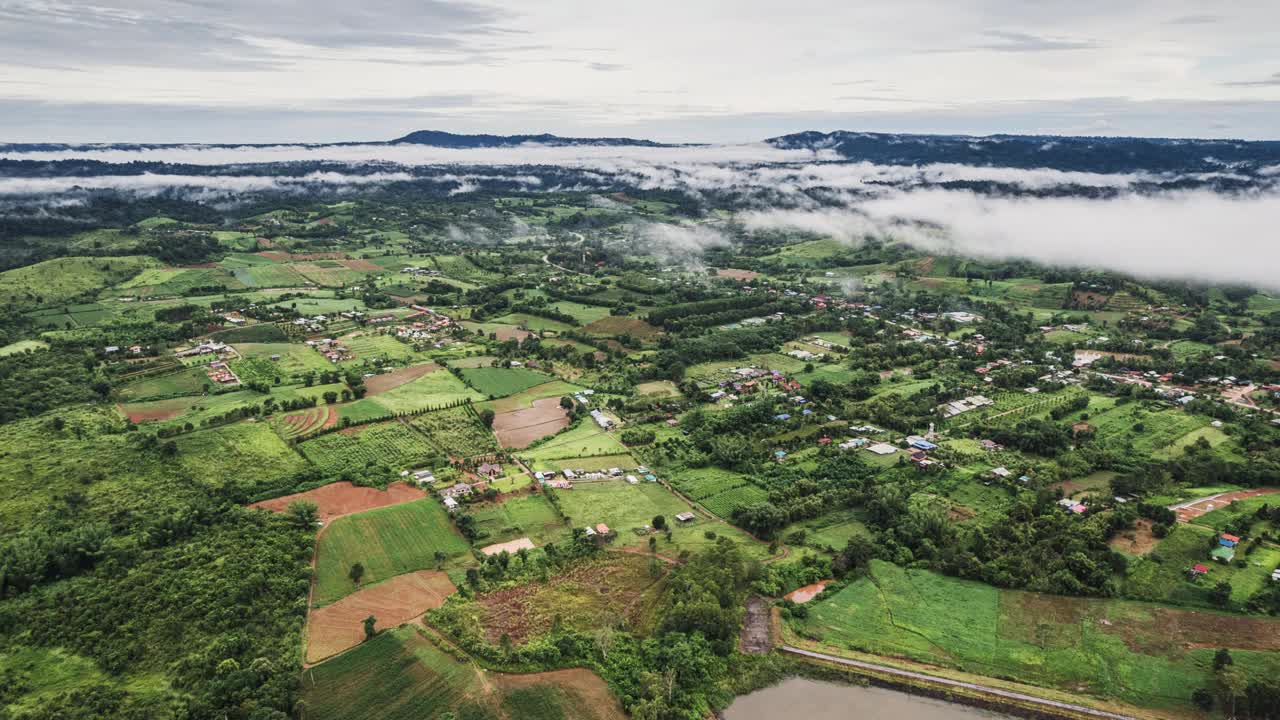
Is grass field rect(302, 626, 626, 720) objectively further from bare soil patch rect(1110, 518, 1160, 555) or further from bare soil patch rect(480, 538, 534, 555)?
bare soil patch rect(1110, 518, 1160, 555)

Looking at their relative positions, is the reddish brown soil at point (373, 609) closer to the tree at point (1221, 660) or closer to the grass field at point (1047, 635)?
the grass field at point (1047, 635)

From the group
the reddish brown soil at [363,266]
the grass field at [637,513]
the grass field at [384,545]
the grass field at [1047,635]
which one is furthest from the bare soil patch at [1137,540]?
the reddish brown soil at [363,266]

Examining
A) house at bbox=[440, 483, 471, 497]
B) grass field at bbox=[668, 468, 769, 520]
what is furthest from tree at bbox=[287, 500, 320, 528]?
grass field at bbox=[668, 468, 769, 520]

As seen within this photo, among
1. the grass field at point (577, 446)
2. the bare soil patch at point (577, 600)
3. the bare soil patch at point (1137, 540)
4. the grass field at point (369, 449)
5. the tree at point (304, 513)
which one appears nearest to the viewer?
the bare soil patch at point (577, 600)

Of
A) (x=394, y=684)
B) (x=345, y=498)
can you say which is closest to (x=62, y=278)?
(x=345, y=498)

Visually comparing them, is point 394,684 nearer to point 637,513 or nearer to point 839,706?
point 637,513

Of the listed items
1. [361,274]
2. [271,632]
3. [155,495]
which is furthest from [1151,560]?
[361,274]

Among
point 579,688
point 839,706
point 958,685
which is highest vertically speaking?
point 579,688
